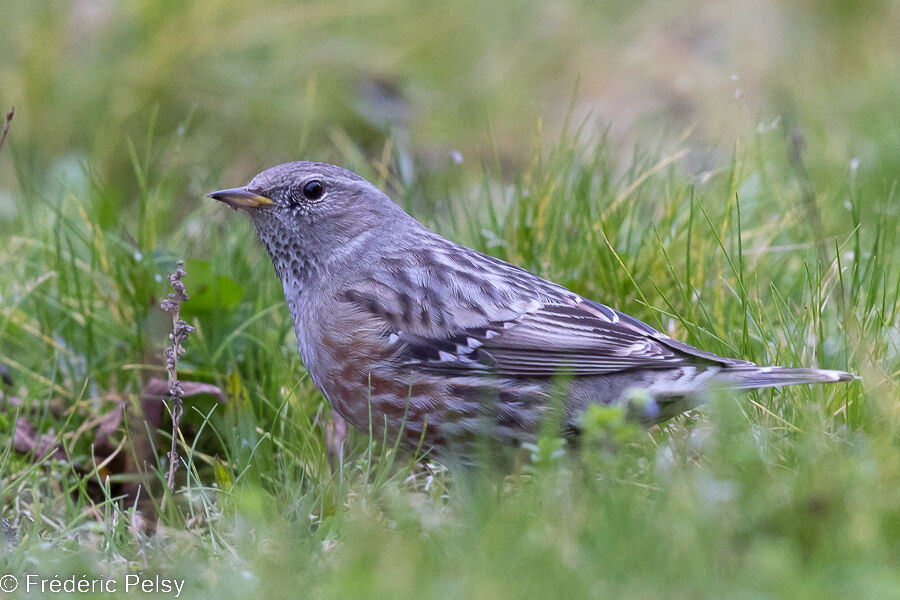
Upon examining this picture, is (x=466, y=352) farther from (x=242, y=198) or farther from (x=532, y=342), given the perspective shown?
(x=242, y=198)

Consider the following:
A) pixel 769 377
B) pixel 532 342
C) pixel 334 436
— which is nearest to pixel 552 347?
pixel 532 342

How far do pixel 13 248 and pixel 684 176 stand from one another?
3528 mm

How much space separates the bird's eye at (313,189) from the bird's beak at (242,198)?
0.16 meters

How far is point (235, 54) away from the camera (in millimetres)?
8422

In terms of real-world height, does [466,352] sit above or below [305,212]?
below

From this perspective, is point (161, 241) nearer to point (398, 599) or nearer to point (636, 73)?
point (398, 599)

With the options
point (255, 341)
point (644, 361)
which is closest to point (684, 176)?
point (644, 361)

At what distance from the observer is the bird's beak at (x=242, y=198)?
4.33 meters

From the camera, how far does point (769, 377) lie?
3486 millimetres

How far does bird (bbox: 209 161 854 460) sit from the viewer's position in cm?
378

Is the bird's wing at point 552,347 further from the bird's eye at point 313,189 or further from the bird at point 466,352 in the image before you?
the bird's eye at point 313,189

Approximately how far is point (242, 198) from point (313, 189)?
12.1 inches

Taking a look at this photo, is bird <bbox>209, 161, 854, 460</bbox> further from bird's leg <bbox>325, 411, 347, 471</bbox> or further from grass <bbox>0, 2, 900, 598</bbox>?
bird's leg <bbox>325, 411, 347, 471</bbox>

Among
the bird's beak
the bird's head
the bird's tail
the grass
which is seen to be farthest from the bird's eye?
the bird's tail
